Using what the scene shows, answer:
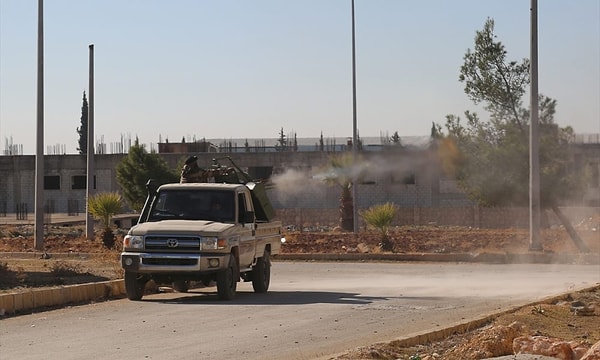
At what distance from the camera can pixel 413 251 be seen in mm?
35781

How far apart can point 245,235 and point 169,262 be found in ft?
6.25

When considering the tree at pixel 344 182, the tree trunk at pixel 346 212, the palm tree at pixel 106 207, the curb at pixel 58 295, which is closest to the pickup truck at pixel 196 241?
the curb at pixel 58 295

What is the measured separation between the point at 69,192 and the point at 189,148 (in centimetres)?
940

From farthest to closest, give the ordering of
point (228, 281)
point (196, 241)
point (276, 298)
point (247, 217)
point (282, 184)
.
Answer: point (282, 184), point (247, 217), point (276, 298), point (228, 281), point (196, 241)

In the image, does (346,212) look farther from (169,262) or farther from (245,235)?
(169,262)

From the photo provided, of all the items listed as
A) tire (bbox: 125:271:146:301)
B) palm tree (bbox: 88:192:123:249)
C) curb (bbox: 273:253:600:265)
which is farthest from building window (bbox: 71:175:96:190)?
tire (bbox: 125:271:146:301)

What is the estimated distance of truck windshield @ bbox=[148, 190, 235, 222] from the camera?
68.1ft

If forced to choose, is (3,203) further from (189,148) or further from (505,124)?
(505,124)

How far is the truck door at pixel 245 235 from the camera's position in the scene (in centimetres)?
2083

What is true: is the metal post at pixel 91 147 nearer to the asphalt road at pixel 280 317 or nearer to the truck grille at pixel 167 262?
the asphalt road at pixel 280 317

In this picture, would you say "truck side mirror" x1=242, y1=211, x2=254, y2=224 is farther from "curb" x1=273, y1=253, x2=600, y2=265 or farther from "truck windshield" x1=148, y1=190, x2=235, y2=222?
"curb" x1=273, y1=253, x2=600, y2=265

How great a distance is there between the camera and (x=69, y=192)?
7844cm

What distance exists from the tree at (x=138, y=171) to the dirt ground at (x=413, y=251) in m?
15.1

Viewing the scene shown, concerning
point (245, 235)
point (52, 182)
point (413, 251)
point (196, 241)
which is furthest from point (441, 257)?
point (52, 182)
